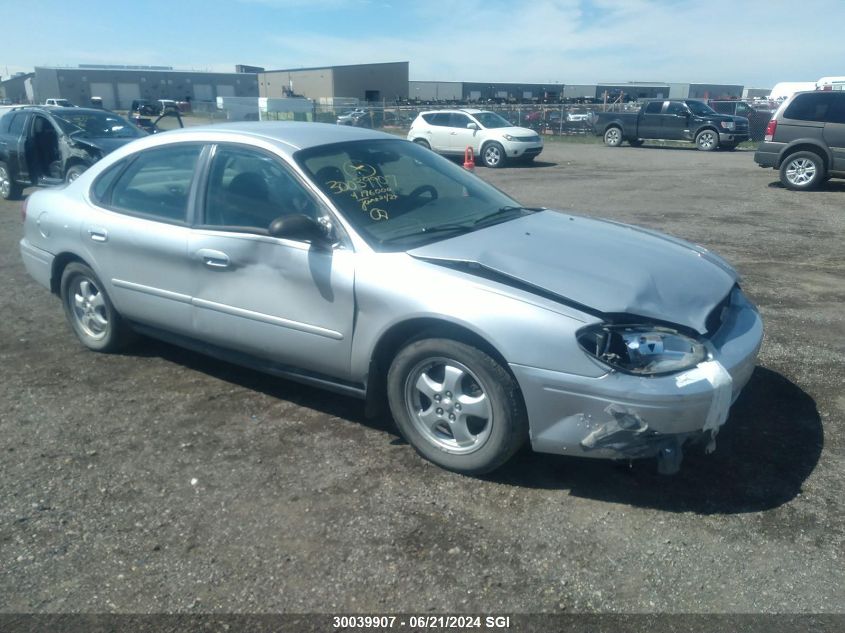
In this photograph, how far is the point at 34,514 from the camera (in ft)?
10.5

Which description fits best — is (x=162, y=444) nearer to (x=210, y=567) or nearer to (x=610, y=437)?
(x=210, y=567)

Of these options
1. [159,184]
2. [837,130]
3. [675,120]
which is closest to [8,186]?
[159,184]

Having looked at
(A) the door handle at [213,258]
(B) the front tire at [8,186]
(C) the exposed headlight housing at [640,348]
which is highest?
(A) the door handle at [213,258]

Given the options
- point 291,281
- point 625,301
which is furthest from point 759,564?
point 291,281

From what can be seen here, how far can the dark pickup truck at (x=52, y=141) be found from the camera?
1159 centimetres

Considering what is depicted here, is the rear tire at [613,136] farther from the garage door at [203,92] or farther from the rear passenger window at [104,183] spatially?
the garage door at [203,92]

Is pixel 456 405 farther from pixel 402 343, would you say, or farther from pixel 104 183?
pixel 104 183

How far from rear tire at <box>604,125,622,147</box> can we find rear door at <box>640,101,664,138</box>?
986 mm

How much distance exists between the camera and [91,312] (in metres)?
5.04

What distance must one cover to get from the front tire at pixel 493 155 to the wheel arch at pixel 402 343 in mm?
16672

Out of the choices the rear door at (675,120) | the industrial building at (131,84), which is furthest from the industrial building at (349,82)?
the rear door at (675,120)

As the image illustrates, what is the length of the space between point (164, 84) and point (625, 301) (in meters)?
87.6

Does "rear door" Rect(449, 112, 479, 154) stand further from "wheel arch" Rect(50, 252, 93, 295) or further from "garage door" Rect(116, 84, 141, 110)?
"garage door" Rect(116, 84, 141, 110)

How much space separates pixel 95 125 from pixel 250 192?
9856 millimetres
